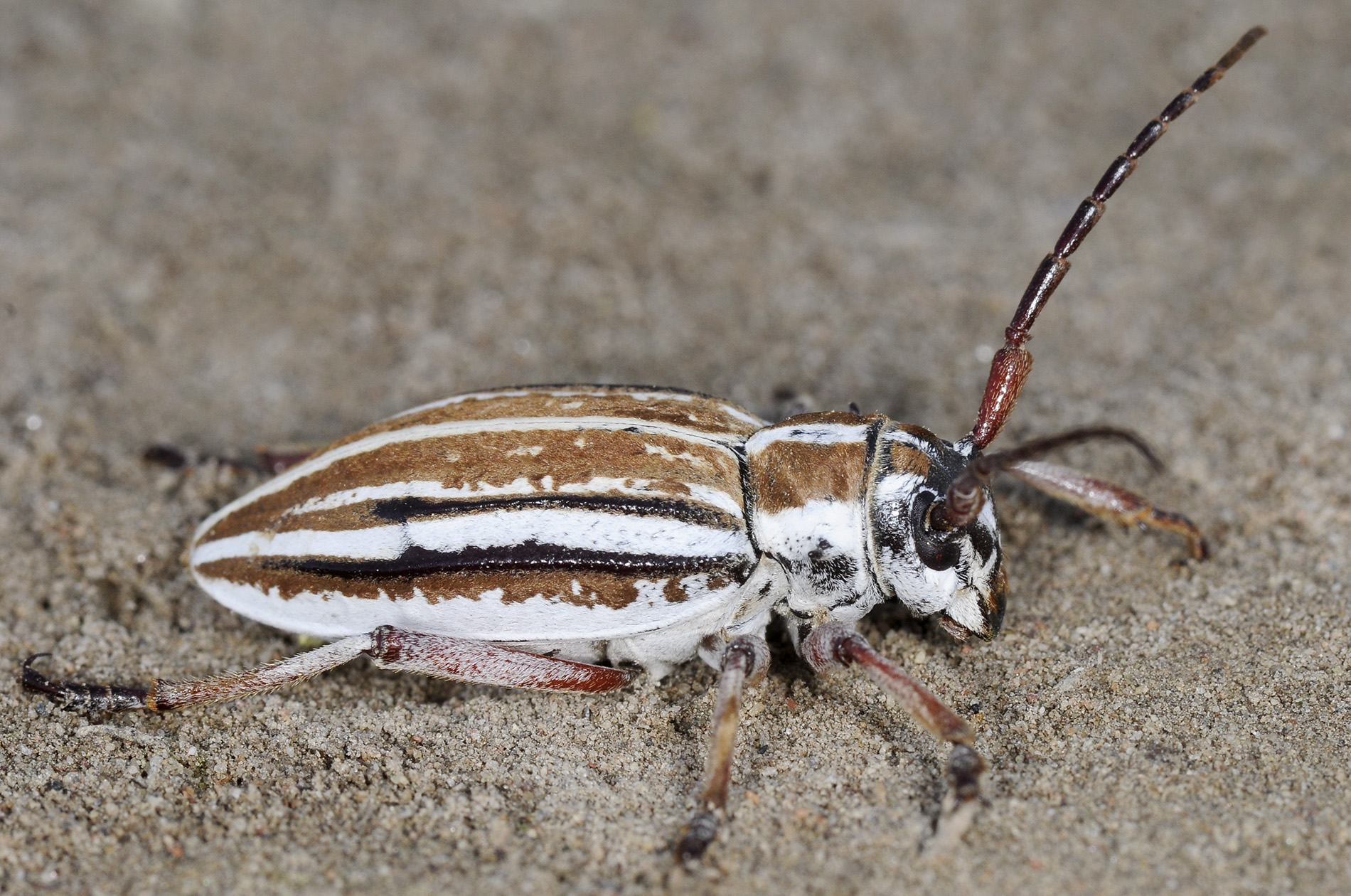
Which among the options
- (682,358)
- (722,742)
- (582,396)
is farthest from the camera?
(682,358)

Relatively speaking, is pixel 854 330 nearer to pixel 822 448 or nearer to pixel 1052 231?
pixel 1052 231

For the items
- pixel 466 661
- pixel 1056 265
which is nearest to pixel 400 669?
pixel 466 661

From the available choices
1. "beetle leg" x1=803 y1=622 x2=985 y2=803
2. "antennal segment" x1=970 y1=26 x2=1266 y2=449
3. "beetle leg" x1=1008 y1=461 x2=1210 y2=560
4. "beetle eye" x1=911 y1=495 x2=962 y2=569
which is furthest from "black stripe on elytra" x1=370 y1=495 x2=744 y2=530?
"beetle leg" x1=1008 y1=461 x2=1210 y2=560

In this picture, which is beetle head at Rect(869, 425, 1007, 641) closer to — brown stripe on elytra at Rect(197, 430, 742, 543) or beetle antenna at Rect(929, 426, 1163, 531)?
beetle antenna at Rect(929, 426, 1163, 531)

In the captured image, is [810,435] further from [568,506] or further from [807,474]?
[568,506]

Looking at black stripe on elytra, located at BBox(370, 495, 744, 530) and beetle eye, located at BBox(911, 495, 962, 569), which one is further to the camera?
beetle eye, located at BBox(911, 495, 962, 569)
